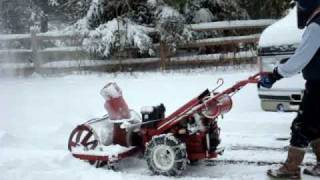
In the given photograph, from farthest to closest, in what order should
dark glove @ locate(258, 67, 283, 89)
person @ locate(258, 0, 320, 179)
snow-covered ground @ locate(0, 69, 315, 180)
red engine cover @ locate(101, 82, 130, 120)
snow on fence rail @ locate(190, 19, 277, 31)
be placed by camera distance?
snow on fence rail @ locate(190, 19, 277, 31) → red engine cover @ locate(101, 82, 130, 120) → snow-covered ground @ locate(0, 69, 315, 180) → dark glove @ locate(258, 67, 283, 89) → person @ locate(258, 0, 320, 179)

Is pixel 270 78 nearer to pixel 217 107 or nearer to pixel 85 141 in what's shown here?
pixel 217 107

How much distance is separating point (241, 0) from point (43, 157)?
11.0 metres

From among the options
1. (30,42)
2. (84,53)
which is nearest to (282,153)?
(84,53)

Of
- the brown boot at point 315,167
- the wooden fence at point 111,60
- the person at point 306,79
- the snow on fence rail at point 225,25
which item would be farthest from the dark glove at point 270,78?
the snow on fence rail at point 225,25

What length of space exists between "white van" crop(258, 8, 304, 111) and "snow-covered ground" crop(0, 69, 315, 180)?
45 centimetres

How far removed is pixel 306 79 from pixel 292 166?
0.79 m

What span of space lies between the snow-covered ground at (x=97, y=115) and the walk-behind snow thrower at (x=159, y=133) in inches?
6.0

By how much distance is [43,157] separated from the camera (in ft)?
20.2

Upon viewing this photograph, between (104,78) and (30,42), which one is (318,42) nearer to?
(104,78)

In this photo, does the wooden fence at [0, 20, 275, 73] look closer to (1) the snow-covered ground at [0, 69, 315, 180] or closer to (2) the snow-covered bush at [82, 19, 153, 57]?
(2) the snow-covered bush at [82, 19, 153, 57]

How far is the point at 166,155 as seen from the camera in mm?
5484

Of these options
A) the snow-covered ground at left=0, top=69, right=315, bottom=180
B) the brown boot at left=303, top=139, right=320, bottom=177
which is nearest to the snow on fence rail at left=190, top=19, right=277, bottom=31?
the snow-covered ground at left=0, top=69, right=315, bottom=180

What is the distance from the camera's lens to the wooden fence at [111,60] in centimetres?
1398

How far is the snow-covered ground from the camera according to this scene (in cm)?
568
